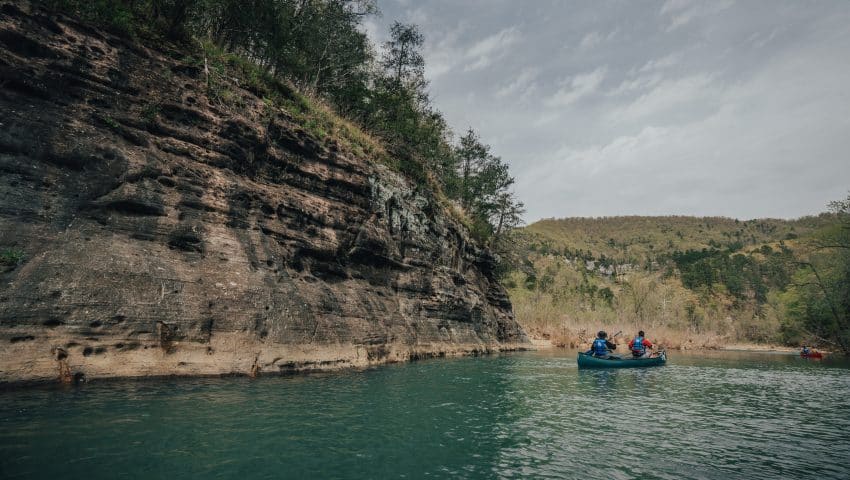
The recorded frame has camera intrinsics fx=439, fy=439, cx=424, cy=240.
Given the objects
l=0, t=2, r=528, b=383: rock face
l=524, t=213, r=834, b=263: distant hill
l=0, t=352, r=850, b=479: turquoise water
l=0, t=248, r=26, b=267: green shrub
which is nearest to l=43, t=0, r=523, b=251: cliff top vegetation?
l=0, t=2, r=528, b=383: rock face

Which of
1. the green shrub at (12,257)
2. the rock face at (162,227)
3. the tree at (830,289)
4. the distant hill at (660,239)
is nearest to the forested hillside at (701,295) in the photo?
the tree at (830,289)

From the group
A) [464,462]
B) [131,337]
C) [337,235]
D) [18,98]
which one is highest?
[18,98]

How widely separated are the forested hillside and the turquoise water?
35.9 metres

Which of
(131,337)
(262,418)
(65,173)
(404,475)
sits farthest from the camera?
(65,173)

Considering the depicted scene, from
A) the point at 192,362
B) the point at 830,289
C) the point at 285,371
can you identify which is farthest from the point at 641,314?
the point at 192,362

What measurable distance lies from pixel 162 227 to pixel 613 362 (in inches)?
944

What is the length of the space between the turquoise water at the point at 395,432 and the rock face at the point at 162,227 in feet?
4.93

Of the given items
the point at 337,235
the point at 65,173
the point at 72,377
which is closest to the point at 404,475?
the point at 72,377

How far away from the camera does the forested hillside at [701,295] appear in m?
50.2

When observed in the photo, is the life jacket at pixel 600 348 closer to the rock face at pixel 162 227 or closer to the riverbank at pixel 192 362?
the rock face at pixel 162 227

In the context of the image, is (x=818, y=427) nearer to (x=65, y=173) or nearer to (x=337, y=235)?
(x=337, y=235)

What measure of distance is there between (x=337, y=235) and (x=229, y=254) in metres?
6.36

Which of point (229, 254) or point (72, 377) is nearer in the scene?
point (72, 377)

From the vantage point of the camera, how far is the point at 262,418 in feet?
32.6
